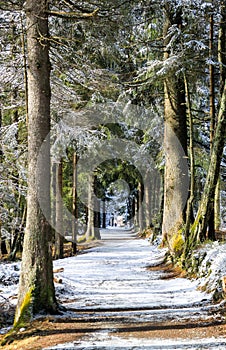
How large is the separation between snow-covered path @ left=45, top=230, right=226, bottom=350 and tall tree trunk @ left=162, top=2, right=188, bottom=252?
2.07 meters

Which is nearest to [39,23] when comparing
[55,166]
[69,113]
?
[69,113]

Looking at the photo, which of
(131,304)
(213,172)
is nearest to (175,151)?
(213,172)

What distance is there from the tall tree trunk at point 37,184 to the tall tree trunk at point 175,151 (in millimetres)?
6307

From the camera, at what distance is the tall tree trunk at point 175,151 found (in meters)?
11.9

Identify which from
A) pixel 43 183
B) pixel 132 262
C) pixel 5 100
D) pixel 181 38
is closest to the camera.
Answer: pixel 43 183

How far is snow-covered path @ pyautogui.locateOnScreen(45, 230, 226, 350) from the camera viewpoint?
→ 13.8ft

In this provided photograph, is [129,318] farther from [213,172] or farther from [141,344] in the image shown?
[213,172]

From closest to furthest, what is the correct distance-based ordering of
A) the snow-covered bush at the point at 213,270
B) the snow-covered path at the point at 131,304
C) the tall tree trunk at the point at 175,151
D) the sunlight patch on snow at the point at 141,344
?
the sunlight patch on snow at the point at 141,344 < the snow-covered path at the point at 131,304 < the snow-covered bush at the point at 213,270 < the tall tree trunk at the point at 175,151

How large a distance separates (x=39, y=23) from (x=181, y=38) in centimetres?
583

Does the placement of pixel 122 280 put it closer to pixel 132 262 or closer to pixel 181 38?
pixel 132 262

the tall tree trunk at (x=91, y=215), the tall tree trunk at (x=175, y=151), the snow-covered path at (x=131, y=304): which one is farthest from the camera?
the tall tree trunk at (x=91, y=215)

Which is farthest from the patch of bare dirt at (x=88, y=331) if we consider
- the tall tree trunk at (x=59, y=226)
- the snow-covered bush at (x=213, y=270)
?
the tall tree trunk at (x=59, y=226)

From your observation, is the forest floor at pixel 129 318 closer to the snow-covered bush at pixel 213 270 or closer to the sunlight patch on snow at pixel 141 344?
the sunlight patch on snow at pixel 141 344

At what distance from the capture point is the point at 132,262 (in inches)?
492
